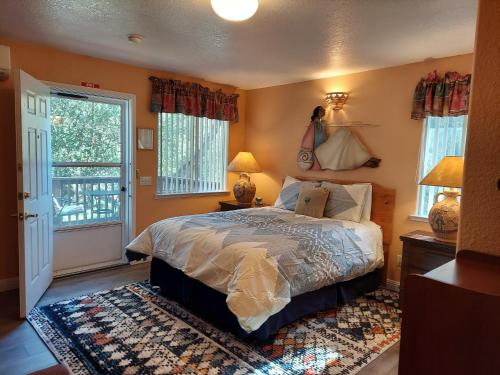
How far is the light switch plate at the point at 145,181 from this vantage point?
4129 mm

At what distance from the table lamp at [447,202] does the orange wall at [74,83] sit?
290 cm

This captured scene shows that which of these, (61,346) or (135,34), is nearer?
(61,346)

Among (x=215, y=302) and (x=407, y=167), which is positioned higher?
(x=407, y=167)

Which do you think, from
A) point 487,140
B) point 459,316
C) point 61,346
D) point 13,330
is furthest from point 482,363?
point 13,330

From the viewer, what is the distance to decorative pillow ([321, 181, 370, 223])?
3533mm

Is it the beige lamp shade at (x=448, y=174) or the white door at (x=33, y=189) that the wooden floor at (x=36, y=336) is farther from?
the beige lamp shade at (x=448, y=174)

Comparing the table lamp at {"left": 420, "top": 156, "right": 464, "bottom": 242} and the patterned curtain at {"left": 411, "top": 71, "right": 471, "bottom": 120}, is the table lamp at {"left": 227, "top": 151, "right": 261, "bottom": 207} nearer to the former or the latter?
the patterned curtain at {"left": 411, "top": 71, "right": 471, "bottom": 120}

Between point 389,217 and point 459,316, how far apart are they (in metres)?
3.00

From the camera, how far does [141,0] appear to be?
2.23m

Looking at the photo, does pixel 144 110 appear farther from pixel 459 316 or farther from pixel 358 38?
pixel 459 316

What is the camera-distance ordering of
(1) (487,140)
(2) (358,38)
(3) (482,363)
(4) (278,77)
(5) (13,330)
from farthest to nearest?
(4) (278,77), (2) (358,38), (5) (13,330), (1) (487,140), (3) (482,363)

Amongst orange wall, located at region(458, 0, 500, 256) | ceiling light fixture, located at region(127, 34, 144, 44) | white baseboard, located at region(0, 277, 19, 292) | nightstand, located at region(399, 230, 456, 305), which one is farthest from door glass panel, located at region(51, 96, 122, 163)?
orange wall, located at region(458, 0, 500, 256)

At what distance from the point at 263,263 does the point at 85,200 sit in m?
2.52

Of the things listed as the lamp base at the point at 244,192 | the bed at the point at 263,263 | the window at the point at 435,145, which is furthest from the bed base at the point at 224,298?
the lamp base at the point at 244,192
